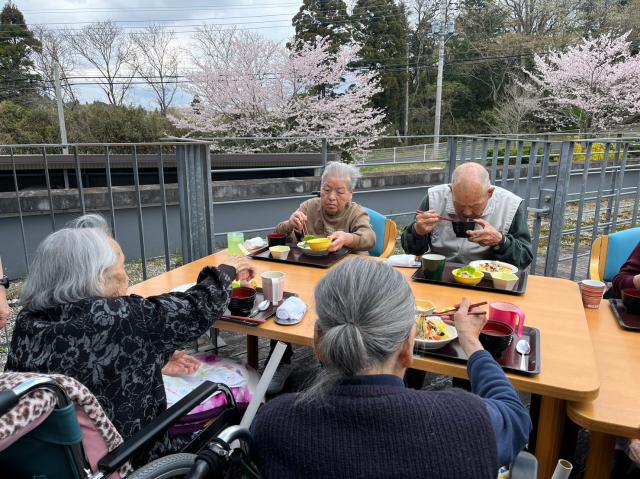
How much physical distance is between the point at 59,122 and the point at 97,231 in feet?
43.2

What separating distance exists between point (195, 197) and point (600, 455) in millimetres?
2368

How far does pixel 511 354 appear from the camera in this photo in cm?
129

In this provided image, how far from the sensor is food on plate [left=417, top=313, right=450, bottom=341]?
1362 mm

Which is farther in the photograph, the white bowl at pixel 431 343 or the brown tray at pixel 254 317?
the brown tray at pixel 254 317

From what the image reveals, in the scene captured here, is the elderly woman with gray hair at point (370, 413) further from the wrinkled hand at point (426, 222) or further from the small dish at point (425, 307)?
the wrinkled hand at point (426, 222)

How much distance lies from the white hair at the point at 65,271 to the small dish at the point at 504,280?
145cm

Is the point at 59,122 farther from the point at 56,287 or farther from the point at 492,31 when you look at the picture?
the point at 492,31

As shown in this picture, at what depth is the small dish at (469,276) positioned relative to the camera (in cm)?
184

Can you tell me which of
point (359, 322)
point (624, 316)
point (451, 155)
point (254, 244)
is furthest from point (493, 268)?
point (451, 155)

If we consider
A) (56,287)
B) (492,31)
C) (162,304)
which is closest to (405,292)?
(162,304)

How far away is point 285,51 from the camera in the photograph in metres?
11.1

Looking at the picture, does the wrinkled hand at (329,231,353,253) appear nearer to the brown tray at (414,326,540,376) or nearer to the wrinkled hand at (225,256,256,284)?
the wrinkled hand at (225,256,256,284)

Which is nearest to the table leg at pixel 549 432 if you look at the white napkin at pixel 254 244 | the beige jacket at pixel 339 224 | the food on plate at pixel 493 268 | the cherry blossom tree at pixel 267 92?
the food on plate at pixel 493 268

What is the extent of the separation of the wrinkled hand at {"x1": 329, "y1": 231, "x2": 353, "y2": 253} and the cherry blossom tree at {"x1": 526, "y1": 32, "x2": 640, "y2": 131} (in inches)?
505
